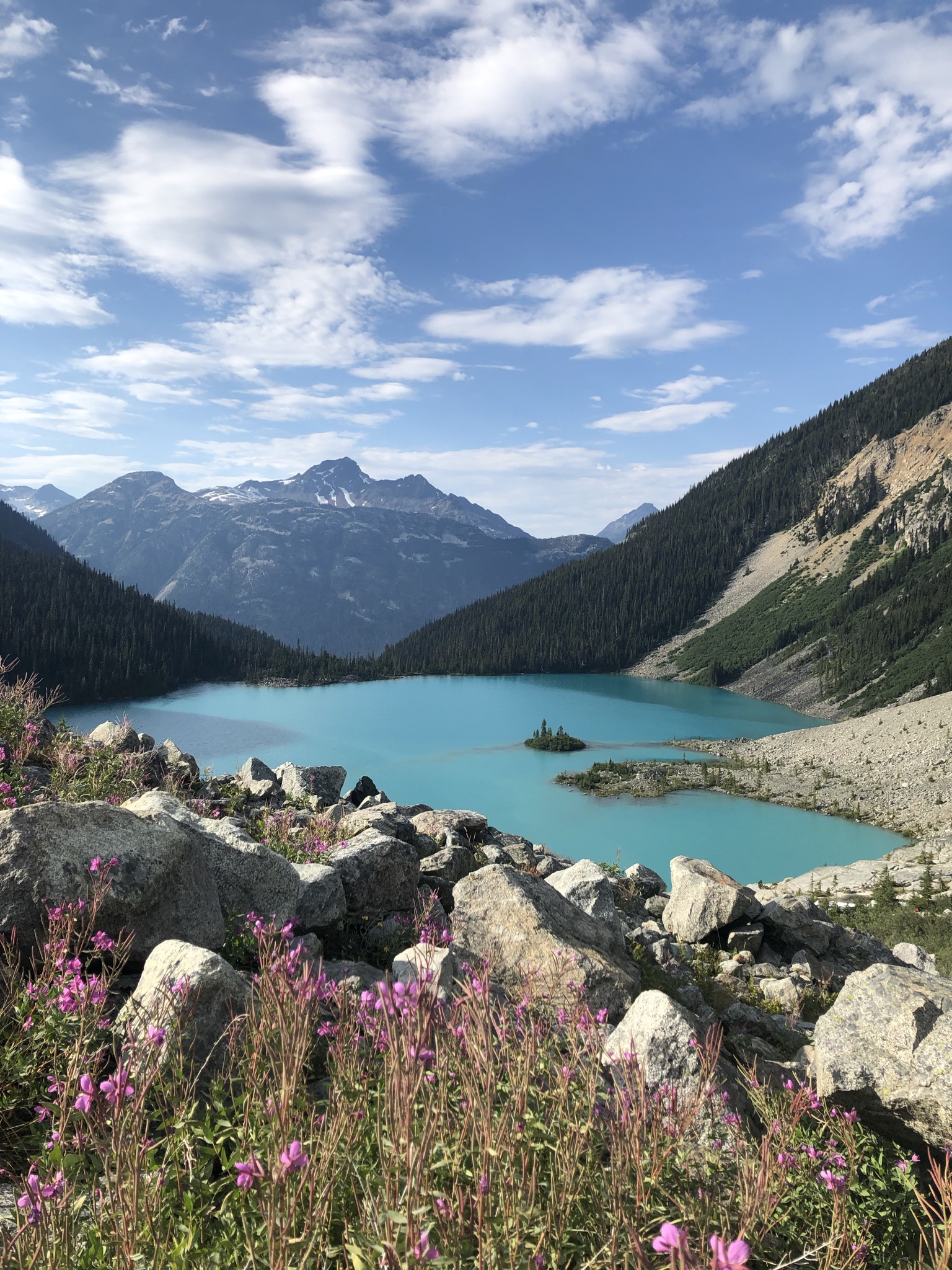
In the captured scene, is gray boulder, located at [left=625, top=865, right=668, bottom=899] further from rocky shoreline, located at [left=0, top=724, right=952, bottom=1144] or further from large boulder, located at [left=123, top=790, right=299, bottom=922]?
large boulder, located at [left=123, top=790, right=299, bottom=922]

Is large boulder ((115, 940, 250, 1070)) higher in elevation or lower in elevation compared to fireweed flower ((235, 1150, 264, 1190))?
lower

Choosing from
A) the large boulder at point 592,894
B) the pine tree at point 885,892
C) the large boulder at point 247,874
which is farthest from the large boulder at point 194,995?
the pine tree at point 885,892

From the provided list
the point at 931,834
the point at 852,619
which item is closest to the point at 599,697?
the point at 852,619

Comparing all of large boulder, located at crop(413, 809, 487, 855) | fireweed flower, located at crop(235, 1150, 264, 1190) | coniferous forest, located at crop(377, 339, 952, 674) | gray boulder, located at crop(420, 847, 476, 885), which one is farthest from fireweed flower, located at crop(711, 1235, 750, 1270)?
coniferous forest, located at crop(377, 339, 952, 674)

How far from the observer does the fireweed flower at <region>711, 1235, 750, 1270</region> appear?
133 cm

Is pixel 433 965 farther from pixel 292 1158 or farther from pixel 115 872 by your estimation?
pixel 292 1158

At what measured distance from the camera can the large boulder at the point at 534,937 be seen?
539 cm

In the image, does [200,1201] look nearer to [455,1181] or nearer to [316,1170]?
[316,1170]

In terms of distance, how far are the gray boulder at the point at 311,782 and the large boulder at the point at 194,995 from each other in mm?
9246

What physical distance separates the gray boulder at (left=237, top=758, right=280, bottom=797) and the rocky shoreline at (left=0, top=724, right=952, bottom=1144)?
9.26 feet

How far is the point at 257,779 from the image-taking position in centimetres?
1431

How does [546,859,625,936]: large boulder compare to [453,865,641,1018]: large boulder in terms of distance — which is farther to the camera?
[546,859,625,936]: large boulder

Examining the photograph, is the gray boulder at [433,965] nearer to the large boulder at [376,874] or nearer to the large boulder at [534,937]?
the large boulder at [534,937]

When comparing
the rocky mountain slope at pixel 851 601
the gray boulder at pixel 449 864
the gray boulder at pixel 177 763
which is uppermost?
the rocky mountain slope at pixel 851 601
